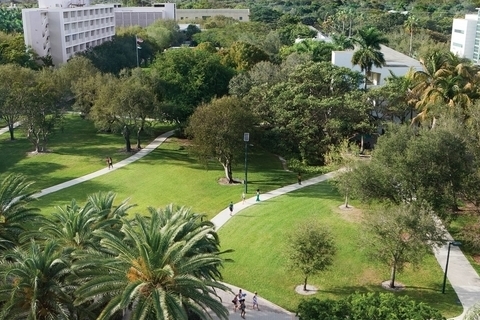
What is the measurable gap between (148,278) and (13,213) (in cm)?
1064

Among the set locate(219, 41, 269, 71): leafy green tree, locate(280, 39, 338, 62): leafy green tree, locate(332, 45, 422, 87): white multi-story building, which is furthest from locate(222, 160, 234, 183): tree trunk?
locate(280, 39, 338, 62): leafy green tree

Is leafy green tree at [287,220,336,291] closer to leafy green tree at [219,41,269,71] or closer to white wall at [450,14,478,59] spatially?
leafy green tree at [219,41,269,71]

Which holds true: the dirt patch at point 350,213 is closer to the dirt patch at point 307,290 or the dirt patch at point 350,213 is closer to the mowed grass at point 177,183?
the mowed grass at point 177,183

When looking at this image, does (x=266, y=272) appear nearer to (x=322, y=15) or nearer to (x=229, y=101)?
(x=229, y=101)

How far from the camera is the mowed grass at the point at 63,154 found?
163ft

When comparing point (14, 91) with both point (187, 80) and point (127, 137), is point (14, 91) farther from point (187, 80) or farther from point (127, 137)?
point (187, 80)

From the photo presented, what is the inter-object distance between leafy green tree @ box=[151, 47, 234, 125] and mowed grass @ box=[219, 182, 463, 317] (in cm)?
2162

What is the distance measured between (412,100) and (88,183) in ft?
99.4

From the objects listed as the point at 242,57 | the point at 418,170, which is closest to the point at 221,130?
the point at 418,170

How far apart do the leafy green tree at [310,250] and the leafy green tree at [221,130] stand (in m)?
17.7

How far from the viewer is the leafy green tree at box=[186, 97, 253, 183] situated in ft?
152

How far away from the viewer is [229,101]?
1907 inches

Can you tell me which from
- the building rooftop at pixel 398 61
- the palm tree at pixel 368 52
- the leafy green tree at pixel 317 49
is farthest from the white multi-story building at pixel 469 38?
the palm tree at pixel 368 52

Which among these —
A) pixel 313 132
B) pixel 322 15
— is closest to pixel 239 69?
pixel 313 132
